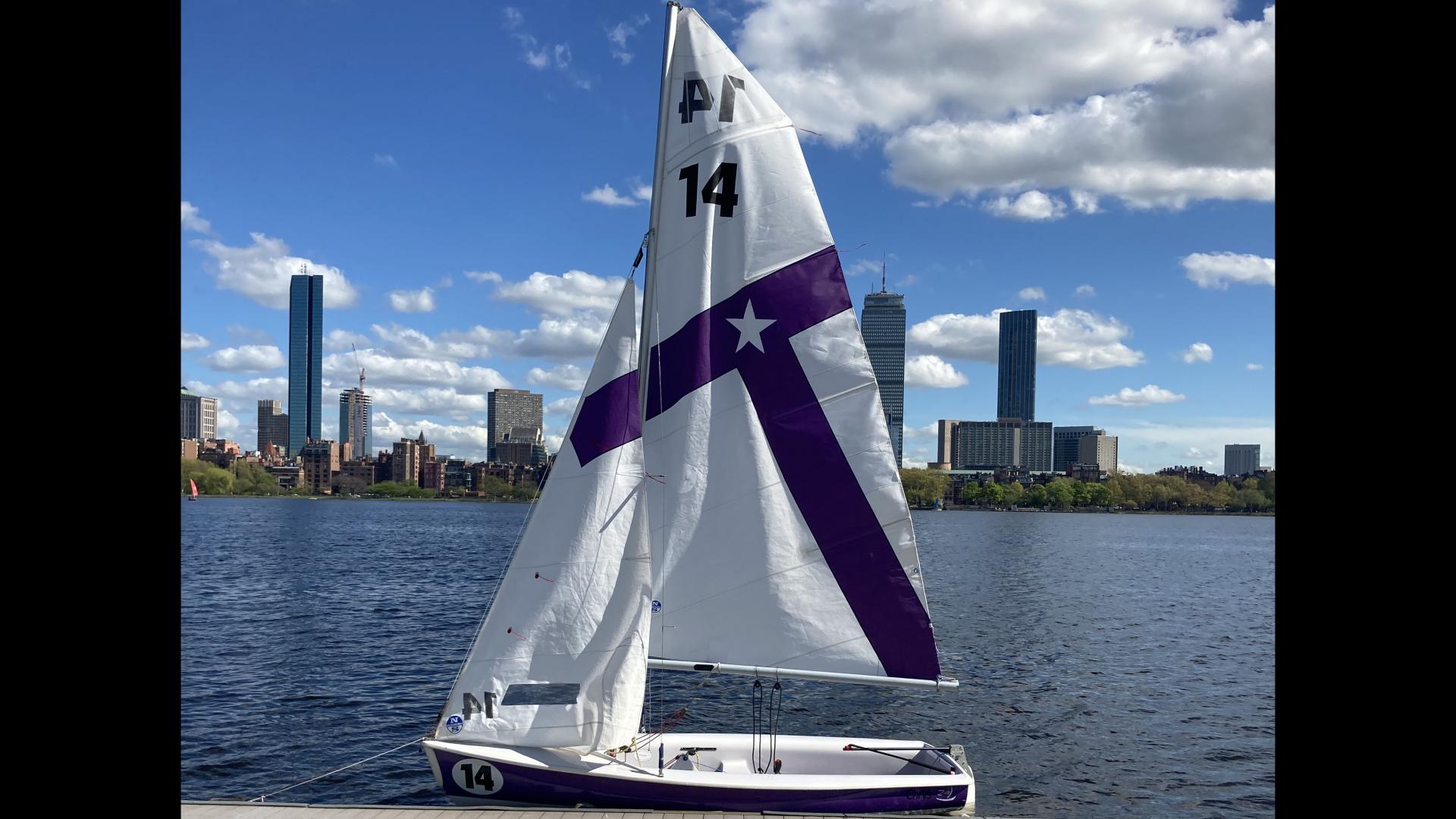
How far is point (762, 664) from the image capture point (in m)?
12.0

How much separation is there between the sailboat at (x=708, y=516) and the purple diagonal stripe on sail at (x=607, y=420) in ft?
0.07

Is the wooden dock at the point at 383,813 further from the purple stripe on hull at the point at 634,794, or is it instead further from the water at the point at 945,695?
the water at the point at 945,695

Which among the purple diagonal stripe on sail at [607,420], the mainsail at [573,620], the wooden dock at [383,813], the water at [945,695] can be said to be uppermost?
the purple diagonal stripe on sail at [607,420]

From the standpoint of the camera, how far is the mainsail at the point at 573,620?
11.7m

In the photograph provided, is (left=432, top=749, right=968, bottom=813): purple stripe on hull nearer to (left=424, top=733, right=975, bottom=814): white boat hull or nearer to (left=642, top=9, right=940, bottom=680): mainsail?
(left=424, top=733, right=975, bottom=814): white boat hull

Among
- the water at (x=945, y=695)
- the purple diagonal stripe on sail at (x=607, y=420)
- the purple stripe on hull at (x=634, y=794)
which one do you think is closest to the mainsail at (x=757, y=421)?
the purple diagonal stripe on sail at (x=607, y=420)

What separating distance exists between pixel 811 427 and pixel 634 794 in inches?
201

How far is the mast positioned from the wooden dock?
469cm

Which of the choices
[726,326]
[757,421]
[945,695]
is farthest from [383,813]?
[945,695]

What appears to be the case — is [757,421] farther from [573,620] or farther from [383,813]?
[383,813]

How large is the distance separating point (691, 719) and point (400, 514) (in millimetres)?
157298

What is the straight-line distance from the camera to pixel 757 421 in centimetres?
1197
